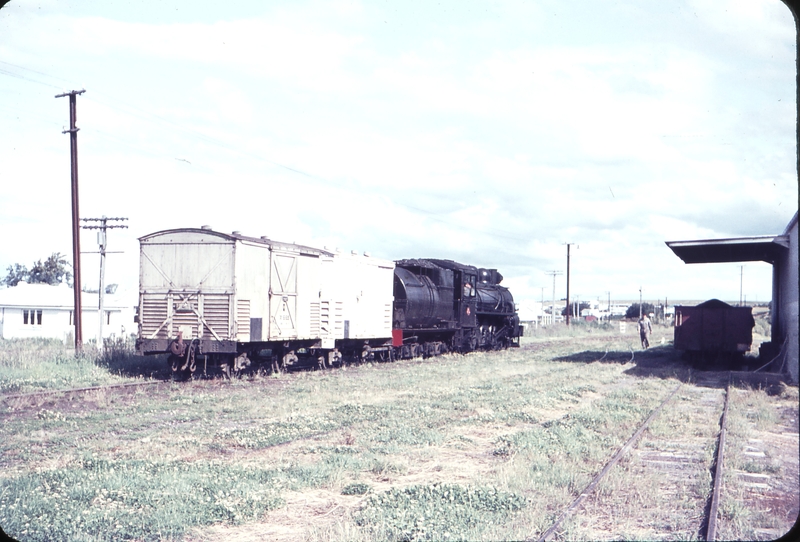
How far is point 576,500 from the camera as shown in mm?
7164

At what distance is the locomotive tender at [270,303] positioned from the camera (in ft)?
57.3

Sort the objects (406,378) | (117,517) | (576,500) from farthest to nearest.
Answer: (406,378), (576,500), (117,517)

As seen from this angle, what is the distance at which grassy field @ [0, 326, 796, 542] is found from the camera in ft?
20.7

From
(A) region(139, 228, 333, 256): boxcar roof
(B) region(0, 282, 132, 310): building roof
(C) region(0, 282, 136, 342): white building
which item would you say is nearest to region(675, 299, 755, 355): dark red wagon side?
(A) region(139, 228, 333, 256): boxcar roof

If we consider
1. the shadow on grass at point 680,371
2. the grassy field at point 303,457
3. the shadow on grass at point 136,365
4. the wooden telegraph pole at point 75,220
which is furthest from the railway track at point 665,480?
the wooden telegraph pole at point 75,220

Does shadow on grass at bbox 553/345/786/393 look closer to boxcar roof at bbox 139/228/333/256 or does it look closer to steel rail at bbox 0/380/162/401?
boxcar roof at bbox 139/228/333/256

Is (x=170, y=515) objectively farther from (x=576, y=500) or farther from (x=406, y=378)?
(x=406, y=378)

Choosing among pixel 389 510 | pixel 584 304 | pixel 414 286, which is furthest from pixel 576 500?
pixel 584 304

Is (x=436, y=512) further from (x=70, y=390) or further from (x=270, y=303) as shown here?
(x=270, y=303)

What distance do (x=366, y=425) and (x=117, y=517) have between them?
5576 millimetres

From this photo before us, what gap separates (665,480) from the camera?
8.34 meters

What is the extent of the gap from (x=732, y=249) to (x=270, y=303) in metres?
17.7

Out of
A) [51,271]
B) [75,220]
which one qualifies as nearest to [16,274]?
[51,271]

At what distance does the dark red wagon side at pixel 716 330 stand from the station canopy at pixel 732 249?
83.8 inches
